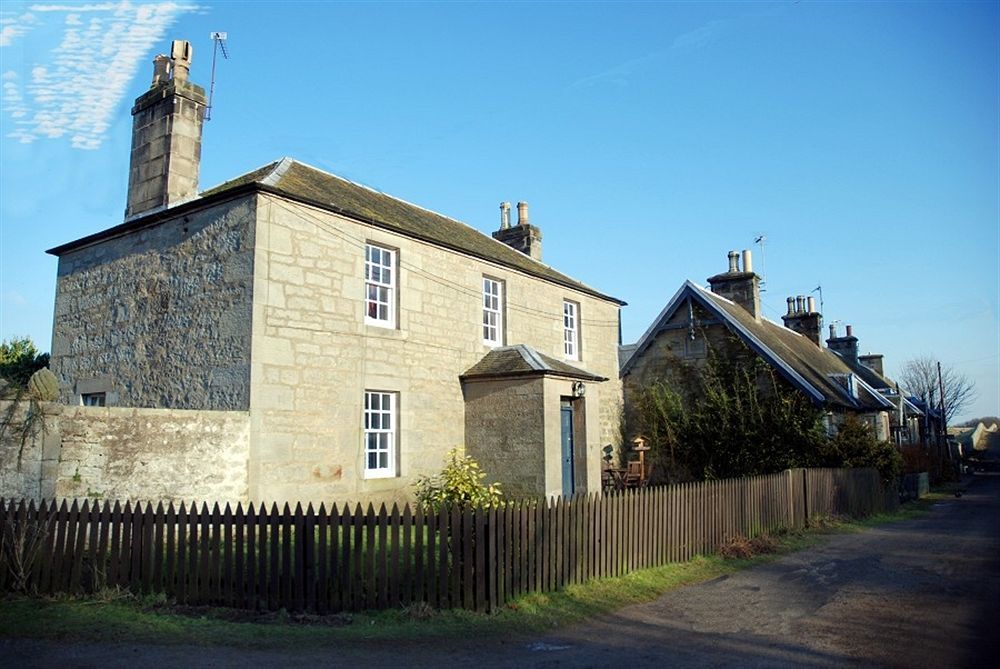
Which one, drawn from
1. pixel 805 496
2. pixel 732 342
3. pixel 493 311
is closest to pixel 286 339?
pixel 493 311

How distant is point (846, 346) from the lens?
42.7 meters

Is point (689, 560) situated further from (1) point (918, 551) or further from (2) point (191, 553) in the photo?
(2) point (191, 553)

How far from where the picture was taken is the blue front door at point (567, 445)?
18016mm

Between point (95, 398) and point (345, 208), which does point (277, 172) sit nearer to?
point (345, 208)

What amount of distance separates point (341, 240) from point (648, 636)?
9613 mm

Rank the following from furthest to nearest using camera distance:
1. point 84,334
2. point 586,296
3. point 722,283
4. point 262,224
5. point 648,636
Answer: point 722,283
point 586,296
point 84,334
point 262,224
point 648,636

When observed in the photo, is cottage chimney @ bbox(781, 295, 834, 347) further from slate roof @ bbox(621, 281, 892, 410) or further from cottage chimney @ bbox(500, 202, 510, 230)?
cottage chimney @ bbox(500, 202, 510, 230)

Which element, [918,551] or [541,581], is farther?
[918,551]

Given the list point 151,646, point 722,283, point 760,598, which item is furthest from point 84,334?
point 722,283

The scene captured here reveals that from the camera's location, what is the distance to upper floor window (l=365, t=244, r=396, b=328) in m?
15.3

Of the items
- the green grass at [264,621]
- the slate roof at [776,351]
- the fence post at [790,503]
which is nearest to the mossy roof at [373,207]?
the slate roof at [776,351]

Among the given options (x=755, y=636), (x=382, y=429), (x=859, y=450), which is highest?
(x=382, y=429)

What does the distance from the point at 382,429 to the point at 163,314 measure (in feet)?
15.8

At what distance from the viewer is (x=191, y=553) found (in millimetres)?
8672
